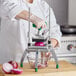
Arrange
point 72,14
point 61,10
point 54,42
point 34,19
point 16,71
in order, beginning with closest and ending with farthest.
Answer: point 16,71 < point 34,19 < point 54,42 < point 72,14 < point 61,10

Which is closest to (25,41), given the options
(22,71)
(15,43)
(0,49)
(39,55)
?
(15,43)

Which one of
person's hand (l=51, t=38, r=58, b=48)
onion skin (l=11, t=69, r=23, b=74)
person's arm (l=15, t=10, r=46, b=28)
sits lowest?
onion skin (l=11, t=69, r=23, b=74)

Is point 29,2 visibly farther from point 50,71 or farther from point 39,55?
point 50,71

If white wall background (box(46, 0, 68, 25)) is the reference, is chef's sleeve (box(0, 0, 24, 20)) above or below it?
below

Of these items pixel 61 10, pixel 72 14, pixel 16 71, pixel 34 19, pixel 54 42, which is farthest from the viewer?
pixel 61 10

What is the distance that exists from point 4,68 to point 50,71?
9.1 inches

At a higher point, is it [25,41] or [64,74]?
[25,41]

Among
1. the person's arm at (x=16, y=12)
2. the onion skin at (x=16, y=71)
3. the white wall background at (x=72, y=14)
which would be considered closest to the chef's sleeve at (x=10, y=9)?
the person's arm at (x=16, y=12)

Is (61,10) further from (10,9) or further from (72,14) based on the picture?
(10,9)

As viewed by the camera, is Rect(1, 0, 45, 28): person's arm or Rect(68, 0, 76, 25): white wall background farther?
Rect(68, 0, 76, 25): white wall background

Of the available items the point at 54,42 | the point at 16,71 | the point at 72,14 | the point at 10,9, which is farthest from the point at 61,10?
the point at 16,71

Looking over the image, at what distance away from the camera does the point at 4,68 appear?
1.25 meters

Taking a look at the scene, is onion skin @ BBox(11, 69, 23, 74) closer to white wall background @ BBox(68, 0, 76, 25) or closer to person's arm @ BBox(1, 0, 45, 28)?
person's arm @ BBox(1, 0, 45, 28)

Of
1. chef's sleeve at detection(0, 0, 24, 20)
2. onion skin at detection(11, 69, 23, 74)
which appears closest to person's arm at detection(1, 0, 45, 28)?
chef's sleeve at detection(0, 0, 24, 20)
